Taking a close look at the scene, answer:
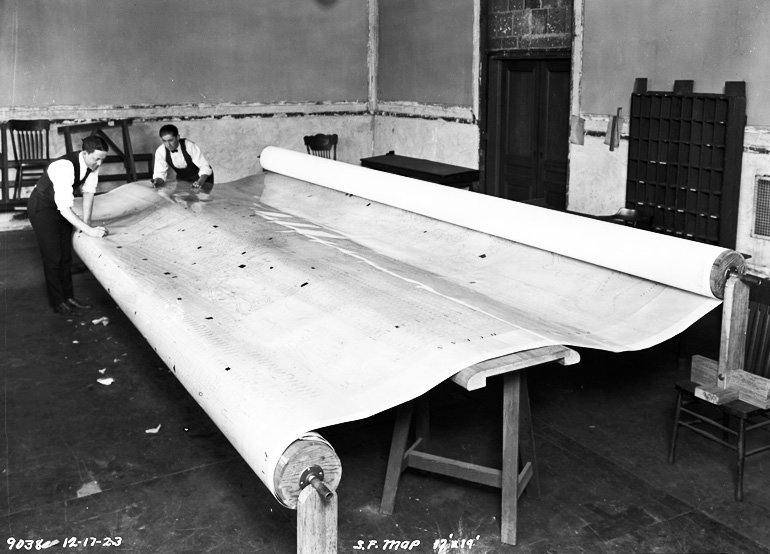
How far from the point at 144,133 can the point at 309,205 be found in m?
4.23

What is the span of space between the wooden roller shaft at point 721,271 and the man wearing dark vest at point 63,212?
3.33 meters

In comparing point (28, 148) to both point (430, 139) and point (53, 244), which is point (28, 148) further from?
point (430, 139)

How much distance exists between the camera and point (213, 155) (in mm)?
9031

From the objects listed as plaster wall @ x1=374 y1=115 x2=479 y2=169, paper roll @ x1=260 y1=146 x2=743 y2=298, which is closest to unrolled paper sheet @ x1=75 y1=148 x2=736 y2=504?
paper roll @ x1=260 y1=146 x2=743 y2=298

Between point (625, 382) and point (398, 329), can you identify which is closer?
point (398, 329)

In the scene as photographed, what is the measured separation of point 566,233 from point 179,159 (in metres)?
3.84

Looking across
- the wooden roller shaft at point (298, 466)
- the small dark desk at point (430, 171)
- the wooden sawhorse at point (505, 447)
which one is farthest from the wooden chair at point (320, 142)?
the wooden roller shaft at point (298, 466)

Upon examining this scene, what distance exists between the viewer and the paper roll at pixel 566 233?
117 inches

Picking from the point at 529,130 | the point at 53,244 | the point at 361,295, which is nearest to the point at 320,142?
the point at 529,130

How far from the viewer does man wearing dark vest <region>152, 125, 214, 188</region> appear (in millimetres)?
6136

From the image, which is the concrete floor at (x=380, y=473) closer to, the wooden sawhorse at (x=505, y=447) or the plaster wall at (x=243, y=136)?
the wooden sawhorse at (x=505, y=447)

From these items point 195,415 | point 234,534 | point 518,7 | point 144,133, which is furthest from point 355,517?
point 144,133

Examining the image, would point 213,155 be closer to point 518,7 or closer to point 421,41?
point 421,41

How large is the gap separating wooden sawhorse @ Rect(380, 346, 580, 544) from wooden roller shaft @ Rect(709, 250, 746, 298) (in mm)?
639
